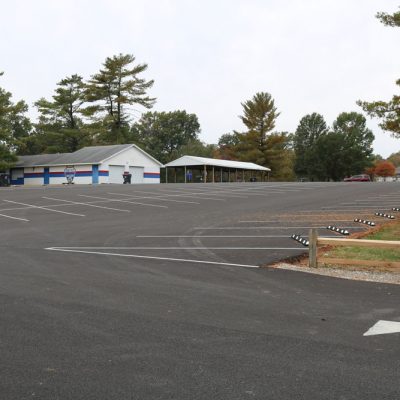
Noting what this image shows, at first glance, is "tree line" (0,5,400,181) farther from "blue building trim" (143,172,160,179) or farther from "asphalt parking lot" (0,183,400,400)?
"asphalt parking lot" (0,183,400,400)

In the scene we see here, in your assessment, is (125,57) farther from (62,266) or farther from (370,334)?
(370,334)

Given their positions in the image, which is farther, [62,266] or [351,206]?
[351,206]

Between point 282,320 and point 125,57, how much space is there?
228 ft

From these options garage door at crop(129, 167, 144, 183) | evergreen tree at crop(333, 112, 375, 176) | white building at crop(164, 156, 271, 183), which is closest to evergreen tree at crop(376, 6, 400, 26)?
white building at crop(164, 156, 271, 183)

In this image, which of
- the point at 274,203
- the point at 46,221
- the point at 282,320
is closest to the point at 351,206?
the point at 274,203

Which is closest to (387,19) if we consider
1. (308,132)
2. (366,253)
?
(366,253)

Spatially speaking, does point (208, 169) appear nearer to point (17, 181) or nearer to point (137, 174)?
point (137, 174)

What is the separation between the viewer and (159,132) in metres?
102

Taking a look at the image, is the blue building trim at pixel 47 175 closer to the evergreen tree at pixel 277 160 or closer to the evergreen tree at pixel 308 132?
the evergreen tree at pixel 277 160

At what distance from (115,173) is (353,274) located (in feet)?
156

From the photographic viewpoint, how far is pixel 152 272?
8688 mm

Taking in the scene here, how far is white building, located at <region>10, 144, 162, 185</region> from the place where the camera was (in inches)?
2076

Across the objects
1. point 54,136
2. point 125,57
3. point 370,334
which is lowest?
point 370,334

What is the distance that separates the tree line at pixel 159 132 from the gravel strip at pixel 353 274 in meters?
51.3
